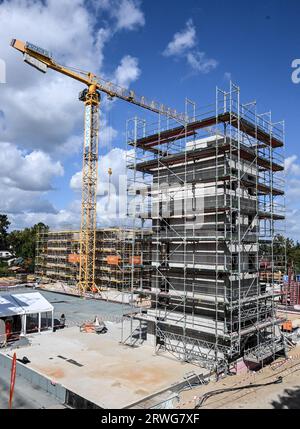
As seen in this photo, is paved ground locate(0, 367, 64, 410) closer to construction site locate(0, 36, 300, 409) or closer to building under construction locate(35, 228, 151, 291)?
construction site locate(0, 36, 300, 409)

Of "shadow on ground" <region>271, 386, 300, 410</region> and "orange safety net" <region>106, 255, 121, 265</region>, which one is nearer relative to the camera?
"shadow on ground" <region>271, 386, 300, 410</region>

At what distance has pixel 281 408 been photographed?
14250 millimetres

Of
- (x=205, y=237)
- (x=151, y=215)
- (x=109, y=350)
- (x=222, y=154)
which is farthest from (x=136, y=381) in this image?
(x=222, y=154)

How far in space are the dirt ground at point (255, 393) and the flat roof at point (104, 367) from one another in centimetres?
129

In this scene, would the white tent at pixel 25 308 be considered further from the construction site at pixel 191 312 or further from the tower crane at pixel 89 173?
the tower crane at pixel 89 173

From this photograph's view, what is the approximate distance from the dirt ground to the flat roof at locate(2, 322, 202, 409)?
1286mm

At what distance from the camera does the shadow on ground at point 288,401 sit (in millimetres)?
14477

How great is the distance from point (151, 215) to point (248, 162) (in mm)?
6450

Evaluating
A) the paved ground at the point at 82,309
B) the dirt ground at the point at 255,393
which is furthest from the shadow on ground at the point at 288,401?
the paved ground at the point at 82,309

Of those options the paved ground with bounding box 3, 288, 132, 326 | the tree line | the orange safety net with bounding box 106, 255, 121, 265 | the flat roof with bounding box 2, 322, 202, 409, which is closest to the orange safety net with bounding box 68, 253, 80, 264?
the orange safety net with bounding box 106, 255, 121, 265

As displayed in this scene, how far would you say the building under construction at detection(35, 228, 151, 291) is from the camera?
155ft

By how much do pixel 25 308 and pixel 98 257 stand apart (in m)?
26.9
